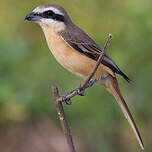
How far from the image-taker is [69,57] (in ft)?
18.4

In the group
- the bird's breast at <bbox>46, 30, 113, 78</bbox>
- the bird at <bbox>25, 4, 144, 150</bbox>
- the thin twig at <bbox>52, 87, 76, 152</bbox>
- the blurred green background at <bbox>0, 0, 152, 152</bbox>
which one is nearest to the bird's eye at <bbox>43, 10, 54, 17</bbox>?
the bird at <bbox>25, 4, 144, 150</bbox>

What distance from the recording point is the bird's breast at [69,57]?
5.61 meters

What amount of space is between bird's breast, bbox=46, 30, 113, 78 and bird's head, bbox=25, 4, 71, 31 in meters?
0.14

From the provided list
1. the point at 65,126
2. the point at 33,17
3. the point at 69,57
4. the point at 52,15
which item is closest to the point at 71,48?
the point at 69,57

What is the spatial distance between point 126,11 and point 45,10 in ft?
7.08

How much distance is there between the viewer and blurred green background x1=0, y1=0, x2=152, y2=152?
7039 millimetres

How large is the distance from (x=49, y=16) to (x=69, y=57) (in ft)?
1.72

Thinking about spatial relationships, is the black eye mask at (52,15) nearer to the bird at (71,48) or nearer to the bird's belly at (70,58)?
the bird at (71,48)

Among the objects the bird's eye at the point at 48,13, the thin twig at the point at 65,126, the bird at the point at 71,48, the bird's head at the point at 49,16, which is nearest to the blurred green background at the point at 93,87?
the bird at the point at 71,48

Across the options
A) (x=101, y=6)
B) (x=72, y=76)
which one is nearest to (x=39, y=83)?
(x=72, y=76)

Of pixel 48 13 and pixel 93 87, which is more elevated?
pixel 48 13

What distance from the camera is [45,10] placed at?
18.7ft

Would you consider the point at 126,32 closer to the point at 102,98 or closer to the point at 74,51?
the point at 102,98

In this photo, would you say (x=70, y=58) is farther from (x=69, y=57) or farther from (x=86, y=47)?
(x=86, y=47)
